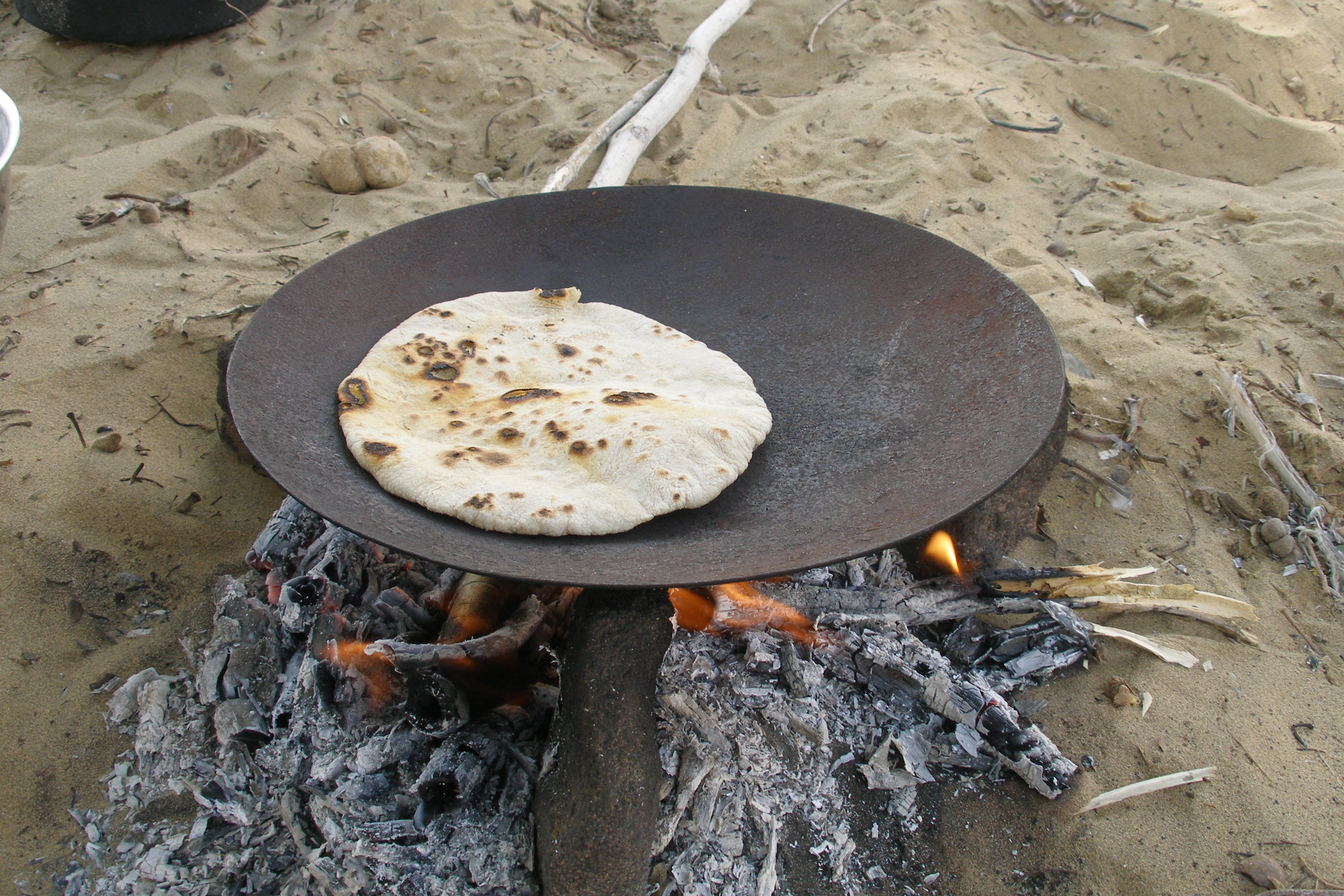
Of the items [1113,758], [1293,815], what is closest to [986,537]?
[1113,758]

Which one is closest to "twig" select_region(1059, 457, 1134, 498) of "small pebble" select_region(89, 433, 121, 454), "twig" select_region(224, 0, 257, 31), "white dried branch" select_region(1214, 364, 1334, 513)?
"white dried branch" select_region(1214, 364, 1334, 513)

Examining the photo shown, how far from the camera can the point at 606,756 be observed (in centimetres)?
161

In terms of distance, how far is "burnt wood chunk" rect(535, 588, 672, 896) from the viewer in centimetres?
157

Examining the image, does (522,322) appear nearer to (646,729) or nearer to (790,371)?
(790,371)

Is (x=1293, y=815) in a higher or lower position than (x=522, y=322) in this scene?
lower

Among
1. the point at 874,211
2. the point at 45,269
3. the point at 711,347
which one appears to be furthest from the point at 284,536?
the point at 874,211

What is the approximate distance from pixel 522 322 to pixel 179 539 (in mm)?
1308

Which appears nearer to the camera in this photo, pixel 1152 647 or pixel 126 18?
pixel 1152 647

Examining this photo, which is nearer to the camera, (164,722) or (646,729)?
(646,729)

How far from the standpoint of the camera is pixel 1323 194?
398cm

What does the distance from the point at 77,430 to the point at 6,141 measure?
1369 mm

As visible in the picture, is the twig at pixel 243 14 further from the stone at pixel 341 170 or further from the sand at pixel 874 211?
the stone at pixel 341 170

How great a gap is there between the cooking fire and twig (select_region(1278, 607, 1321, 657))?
2.19 ft

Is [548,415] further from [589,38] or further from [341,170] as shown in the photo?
[589,38]
